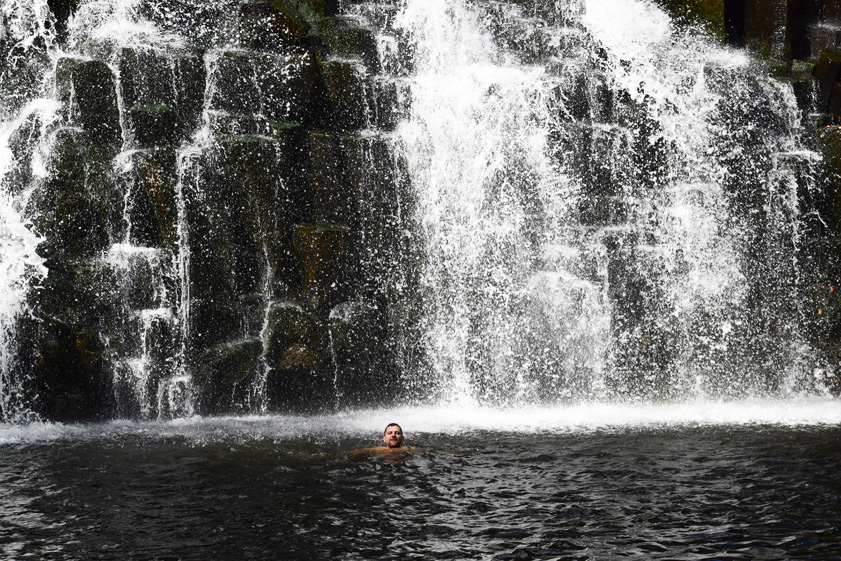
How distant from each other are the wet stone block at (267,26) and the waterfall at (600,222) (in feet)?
8.86

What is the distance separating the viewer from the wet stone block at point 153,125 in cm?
1697

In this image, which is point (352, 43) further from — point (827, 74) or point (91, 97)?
point (827, 74)

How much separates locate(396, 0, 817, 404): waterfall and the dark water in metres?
3.54

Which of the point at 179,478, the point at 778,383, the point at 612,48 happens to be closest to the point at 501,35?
the point at 612,48

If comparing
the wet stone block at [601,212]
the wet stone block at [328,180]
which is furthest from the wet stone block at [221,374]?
the wet stone block at [601,212]

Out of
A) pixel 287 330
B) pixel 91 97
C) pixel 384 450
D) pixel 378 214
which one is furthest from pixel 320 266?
pixel 91 97

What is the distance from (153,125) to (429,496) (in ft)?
31.3

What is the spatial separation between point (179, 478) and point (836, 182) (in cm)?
1466

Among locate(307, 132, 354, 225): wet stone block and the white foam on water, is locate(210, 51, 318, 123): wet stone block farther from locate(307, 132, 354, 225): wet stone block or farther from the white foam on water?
the white foam on water

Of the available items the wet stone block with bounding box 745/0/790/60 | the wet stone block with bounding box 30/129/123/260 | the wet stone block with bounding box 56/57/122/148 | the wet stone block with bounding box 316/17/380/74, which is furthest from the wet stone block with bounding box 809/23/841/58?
the wet stone block with bounding box 30/129/123/260

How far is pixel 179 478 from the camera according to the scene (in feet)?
38.0

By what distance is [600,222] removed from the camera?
60.5 ft

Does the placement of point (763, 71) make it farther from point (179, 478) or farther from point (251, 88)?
point (179, 478)

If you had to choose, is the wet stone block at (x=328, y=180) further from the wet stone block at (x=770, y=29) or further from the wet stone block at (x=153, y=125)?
the wet stone block at (x=770, y=29)
